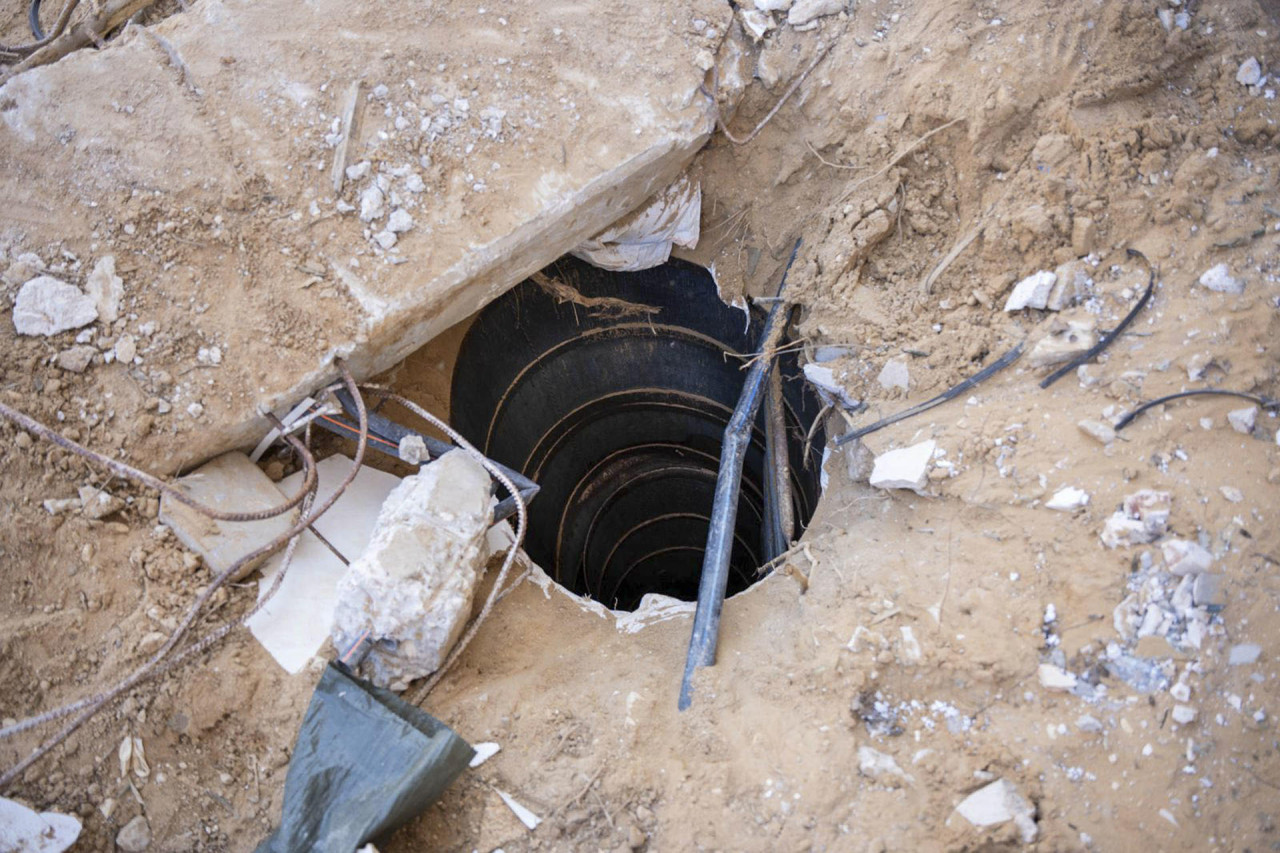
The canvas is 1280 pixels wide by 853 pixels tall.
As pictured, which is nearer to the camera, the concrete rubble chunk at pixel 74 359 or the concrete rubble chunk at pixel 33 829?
the concrete rubble chunk at pixel 33 829

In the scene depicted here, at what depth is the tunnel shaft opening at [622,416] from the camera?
12.2ft

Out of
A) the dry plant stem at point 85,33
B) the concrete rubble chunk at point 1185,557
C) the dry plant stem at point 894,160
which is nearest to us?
the concrete rubble chunk at point 1185,557

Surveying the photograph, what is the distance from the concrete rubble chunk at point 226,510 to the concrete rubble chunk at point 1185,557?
2.72 metres

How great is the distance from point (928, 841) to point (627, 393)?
3.08 meters

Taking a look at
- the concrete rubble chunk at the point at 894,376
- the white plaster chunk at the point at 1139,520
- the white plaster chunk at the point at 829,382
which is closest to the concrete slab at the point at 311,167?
the white plaster chunk at the point at 829,382

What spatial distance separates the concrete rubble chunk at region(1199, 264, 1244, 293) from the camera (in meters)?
2.29

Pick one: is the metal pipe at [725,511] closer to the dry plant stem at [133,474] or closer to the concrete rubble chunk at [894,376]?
the concrete rubble chunk at [894,376]

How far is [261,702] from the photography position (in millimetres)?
2354

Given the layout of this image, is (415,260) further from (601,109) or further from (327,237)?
(601,109)

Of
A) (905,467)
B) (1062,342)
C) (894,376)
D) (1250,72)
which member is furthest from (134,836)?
(1250,72)

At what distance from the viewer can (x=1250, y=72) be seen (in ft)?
8.29

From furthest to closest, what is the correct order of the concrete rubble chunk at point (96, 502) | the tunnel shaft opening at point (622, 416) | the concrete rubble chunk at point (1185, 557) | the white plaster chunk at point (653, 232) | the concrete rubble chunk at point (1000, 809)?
Result: the tunnel shaft opening at point (622, 416) → the white plaster chunk at point (653, 232) → the concrete rubble chunk at point (96, 502) → the concrete rubble chunk at point (1185, 557) → the concrete rubble chunk at point (1000, 809)

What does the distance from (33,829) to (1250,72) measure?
436 centimetres

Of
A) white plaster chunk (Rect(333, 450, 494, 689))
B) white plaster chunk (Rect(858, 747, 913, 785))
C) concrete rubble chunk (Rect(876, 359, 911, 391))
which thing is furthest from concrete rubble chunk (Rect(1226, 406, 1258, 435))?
white plaster chunk (Rect(333, 450, 494, 689))
